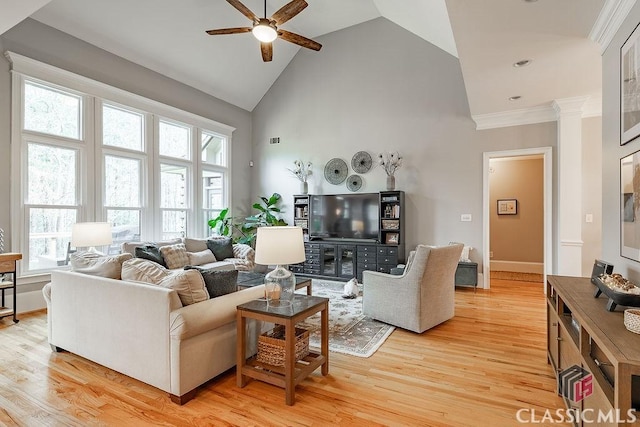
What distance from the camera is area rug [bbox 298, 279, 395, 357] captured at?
10.1 feet

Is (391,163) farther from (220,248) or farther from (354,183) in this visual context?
(220,248)

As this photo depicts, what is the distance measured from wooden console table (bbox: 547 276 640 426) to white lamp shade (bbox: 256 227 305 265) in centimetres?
172

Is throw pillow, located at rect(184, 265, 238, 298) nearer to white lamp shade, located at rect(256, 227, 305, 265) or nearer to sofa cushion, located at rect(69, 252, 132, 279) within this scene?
white lamp shade, located at rect(256, 227, 305, 265)

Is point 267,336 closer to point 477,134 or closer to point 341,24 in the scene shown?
point 477,134

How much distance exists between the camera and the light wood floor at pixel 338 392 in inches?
80.8

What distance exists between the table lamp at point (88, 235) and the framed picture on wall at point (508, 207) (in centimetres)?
746

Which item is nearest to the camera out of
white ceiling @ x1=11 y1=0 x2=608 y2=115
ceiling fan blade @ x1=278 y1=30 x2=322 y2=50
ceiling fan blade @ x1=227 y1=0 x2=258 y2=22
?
white ceiling @ x1=11 y1=0 x2=608 y2=115

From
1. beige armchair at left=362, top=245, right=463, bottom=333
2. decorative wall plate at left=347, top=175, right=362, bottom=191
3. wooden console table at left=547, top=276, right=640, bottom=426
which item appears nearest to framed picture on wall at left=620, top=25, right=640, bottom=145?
wooden console table at left=547, top=276, right=640, bottom=426

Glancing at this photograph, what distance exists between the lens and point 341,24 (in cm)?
669

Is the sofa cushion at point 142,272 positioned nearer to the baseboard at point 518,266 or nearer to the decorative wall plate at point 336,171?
the decorative wall plate at point 336,171

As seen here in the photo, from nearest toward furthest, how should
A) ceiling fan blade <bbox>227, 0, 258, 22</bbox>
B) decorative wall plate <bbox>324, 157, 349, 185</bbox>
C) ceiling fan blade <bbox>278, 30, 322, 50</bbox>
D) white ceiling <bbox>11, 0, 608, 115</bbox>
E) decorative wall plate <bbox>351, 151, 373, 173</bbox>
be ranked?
white ceiling <bbox>11, 0, 608, 115</bbox> < ceiling fan blade <bbox>227, 0, 258, 22</bbox> < ceiling fan blade <bbox>278, 30, 322, 50</bbox> < decorative wall plate <bbox>351, 151, 373, 173</bbox> < decorative wall plate <bbox>324, 157, 349, 185</bbox>

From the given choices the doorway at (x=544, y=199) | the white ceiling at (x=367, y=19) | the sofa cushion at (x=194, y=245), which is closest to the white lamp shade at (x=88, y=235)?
the sofa cushion at (x=194, y=245)

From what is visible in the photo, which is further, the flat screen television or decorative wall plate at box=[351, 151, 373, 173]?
decorative wall plate at box=[351, 151, 373, 173]

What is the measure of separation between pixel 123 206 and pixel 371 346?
4.62 meters
